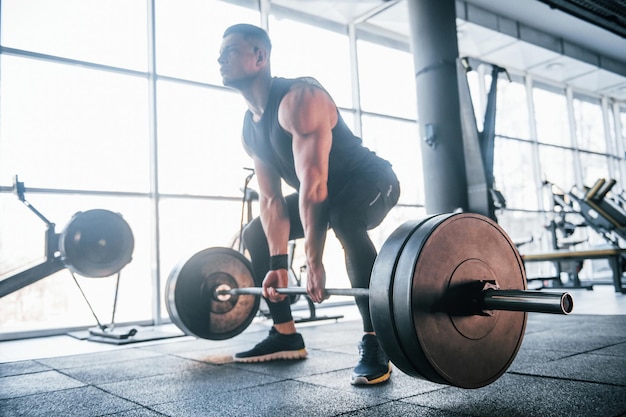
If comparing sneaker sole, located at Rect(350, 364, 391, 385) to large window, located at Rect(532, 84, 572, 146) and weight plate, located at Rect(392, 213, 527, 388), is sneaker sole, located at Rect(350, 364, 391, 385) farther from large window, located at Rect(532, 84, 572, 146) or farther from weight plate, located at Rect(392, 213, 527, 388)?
large window, located at Rect(532, 84, 572, 146)

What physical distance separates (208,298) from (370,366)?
76 cm

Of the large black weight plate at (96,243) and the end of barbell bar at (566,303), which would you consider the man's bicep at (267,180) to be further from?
the large black weight plate at (96,243)

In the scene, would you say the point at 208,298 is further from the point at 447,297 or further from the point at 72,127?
the point at 72,127

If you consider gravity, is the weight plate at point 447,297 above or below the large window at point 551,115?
below

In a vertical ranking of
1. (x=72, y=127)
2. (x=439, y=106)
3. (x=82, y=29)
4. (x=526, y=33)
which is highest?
(x=526, y=33)

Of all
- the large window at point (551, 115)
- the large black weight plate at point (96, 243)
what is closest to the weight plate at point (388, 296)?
the large black weight plate at point (96, 243)

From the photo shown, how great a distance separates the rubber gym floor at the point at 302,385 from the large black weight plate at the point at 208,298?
0.14 meters

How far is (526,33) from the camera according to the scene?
6398 mm

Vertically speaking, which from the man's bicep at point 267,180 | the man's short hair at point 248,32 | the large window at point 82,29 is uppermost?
the large window at point 82,29

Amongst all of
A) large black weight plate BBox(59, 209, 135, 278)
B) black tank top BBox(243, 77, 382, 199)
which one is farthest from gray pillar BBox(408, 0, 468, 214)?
black tank top BBox(243, 77, 382, 199)

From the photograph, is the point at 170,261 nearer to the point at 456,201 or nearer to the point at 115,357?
the point at 115,357

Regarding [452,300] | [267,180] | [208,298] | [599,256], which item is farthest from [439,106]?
[452,300]

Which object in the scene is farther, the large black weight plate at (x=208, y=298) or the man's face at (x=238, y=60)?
the large black weight plate at (x=208, y=298)

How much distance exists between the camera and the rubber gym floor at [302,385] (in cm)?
110
